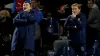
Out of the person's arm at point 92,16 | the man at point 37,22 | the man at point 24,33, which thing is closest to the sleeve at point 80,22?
the person's arm at point 92,16

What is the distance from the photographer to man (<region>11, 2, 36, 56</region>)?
349 inches

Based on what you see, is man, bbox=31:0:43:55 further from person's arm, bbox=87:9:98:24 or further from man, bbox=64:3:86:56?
person's arm, bbox=87:9:98:24

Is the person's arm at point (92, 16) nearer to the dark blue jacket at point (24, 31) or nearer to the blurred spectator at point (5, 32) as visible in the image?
the dark blue jacket at point (24, 31)

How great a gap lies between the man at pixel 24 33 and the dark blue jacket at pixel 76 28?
2.87ft

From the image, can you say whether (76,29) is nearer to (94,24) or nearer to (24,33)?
(94,24)

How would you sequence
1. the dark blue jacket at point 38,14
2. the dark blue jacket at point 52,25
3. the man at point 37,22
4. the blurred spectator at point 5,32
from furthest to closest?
the dark blue jacket at point 52,25 < the blurred spectator at point 5,32 < the dark blue jacket at point 38,14 < the man at point 37,22

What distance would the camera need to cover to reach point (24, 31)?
29.4 ft

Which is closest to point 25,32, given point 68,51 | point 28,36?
point 28,36

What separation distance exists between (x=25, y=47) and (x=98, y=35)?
2016mm

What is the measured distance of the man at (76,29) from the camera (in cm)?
895

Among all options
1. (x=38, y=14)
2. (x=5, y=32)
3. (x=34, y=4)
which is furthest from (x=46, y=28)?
(x=5, y=32)

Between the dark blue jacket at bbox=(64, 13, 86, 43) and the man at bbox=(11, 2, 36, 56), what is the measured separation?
88 cm

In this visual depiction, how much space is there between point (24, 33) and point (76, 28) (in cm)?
127

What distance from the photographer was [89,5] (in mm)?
10008
